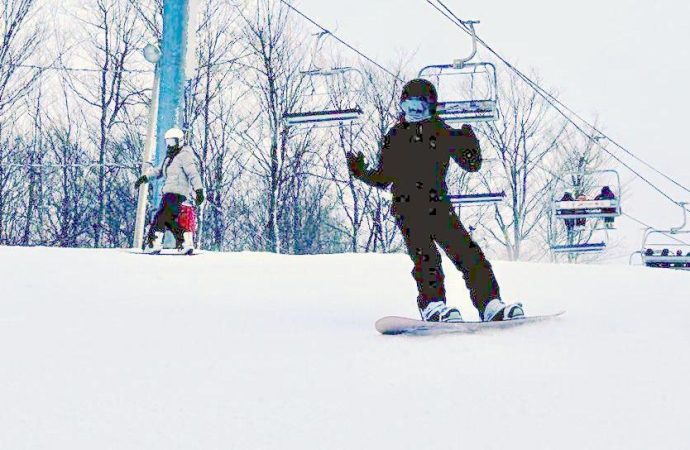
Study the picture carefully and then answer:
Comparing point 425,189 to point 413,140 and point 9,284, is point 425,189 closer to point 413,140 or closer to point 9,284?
point 413,140

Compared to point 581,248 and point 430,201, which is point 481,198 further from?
point 430,201

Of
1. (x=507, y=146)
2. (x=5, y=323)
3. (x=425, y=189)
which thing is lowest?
(x=5, y=323)

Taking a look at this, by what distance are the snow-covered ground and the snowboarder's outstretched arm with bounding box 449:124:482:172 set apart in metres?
0.86

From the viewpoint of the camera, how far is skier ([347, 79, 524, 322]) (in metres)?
3.86

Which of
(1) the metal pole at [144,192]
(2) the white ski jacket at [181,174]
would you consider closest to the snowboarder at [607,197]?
(1) the metal pole at [144,192]

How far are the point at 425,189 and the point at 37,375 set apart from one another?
2084mm

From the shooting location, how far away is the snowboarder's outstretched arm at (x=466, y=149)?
3811mm

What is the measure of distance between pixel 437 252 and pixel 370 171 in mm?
555

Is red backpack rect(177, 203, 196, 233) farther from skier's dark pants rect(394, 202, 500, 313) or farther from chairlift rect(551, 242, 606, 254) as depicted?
chairlift rect(551, 242, 606, 254)

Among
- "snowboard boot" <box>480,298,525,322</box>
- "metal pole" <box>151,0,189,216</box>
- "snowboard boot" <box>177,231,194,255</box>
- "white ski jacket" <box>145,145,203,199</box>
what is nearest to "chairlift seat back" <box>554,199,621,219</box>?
"metal pole" <box>151,0,189,216</box>

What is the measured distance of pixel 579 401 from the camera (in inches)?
92.7

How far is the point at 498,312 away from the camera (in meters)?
3.90

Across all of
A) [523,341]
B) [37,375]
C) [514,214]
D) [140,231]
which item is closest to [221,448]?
[37,375]

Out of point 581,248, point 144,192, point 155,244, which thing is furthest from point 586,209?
point 155,244
